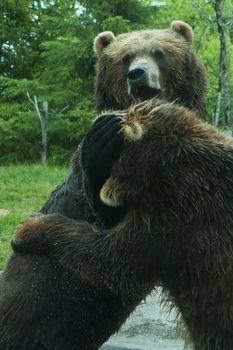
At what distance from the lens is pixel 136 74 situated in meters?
3.97

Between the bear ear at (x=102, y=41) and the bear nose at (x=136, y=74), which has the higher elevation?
the bear ear at (x=102, y=41)

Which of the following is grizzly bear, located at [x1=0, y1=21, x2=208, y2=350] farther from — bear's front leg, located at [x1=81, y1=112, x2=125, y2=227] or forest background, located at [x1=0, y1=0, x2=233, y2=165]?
forest background, located at [x1=0, y1=0, x2=233, y2=165]

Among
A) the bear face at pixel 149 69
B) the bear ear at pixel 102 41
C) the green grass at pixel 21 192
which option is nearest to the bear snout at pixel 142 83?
the bear face at pixel 149 69

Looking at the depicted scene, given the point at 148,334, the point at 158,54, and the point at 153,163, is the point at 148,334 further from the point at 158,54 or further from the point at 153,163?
the point at 153,163

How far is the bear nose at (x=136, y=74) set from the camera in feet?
12.9

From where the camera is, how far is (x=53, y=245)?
2.83 m

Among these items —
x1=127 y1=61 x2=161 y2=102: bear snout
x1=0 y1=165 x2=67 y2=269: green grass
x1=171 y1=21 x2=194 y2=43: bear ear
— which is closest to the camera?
x1=127 y1=61 x2=161 y2=102: bear snout

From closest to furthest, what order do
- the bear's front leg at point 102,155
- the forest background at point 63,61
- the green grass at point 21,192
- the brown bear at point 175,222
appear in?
1. the brown bear at point 175,222
2. the bear's front leg at point 102,155
3. the green grass at point 21,192
4. the forest background at point 63,61

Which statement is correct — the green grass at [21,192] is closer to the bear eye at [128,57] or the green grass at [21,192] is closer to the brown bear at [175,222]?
the bear eye at [128,57]

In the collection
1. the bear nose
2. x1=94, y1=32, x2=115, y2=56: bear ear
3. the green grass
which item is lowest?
the green grass

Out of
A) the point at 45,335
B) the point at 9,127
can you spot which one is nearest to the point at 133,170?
the point at 45,335

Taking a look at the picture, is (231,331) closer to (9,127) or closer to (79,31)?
(79,31)

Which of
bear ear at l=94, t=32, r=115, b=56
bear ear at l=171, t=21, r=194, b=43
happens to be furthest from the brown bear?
bear ear at l=171, t=21, r=194, b=43

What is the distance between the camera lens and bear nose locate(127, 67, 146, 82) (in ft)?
12.9
